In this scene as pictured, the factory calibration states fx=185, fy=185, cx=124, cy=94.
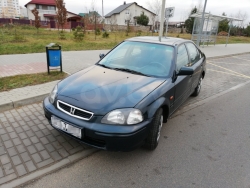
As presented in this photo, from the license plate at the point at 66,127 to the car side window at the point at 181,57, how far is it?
2.00 meters

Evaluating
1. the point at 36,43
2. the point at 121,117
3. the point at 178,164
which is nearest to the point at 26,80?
the point at 121,117

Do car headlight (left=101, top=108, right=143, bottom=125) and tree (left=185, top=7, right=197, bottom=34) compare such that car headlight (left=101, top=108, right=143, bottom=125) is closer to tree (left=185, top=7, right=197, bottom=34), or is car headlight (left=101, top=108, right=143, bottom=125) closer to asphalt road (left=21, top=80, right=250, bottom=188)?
asphalt road (left=21, top=80, right=250, bottom=188)

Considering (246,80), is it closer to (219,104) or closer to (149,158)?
(219,104)

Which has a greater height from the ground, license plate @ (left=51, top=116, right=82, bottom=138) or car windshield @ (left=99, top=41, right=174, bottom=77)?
car windshield @ (left=99, top=41, right=174, bottom=77)

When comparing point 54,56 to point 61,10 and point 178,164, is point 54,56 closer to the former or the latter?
point 178,164

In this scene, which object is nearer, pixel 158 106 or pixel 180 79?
pixel 158 106

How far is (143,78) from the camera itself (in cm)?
294

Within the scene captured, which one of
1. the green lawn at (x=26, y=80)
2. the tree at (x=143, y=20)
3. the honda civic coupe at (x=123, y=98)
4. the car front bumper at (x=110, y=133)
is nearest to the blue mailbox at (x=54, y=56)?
the green lawn at (x=26, y=80)

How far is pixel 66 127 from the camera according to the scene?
237cm

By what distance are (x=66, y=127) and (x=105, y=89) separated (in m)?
0.72

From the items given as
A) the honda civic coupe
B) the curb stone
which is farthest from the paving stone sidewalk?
the honda civic coupe

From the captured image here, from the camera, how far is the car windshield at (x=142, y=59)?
3176 millimetres

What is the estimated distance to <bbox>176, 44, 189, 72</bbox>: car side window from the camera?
11.1 ft

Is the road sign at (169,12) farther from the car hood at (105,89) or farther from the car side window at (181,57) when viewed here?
the car hood at (105,89)
